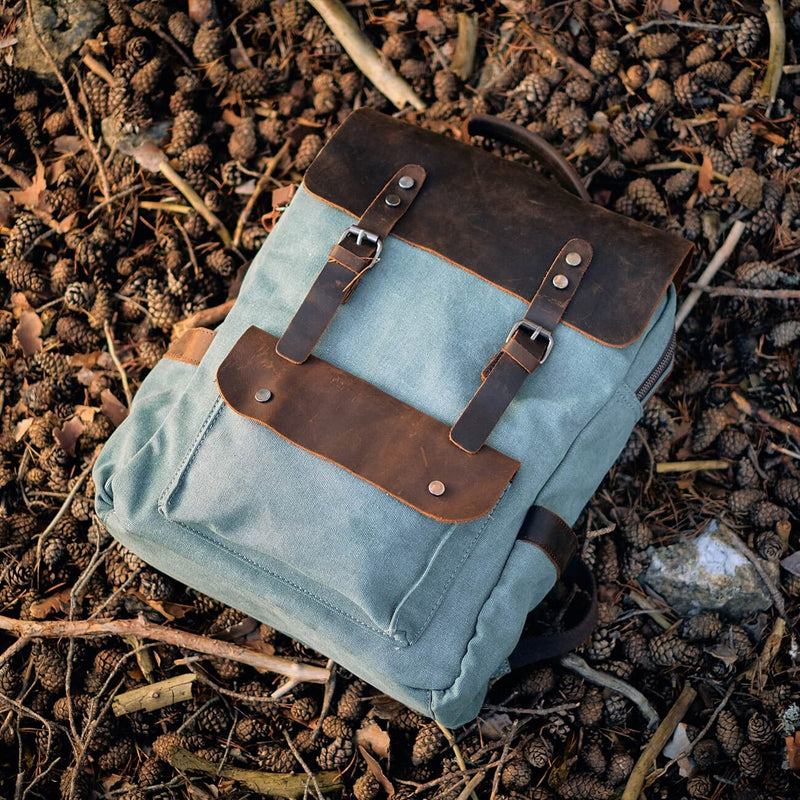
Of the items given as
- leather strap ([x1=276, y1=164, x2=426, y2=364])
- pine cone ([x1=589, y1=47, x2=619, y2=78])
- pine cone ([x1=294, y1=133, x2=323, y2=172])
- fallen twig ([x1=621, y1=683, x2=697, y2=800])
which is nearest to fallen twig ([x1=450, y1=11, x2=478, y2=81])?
pine cone ([x1=589, y1=47, x2=619, y2=78])

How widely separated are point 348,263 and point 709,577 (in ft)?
5.36

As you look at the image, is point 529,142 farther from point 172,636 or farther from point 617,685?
point 172,636

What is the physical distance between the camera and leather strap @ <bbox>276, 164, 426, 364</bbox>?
2.22 m

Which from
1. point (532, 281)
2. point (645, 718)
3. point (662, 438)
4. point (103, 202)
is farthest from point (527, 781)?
point (103, 202)

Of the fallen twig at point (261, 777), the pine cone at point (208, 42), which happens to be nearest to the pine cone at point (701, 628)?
the fallen twig at point (261, 777)

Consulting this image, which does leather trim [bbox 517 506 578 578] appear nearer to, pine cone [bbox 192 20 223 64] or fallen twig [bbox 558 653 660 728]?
fallen twig [bbox 558 653 660 728]

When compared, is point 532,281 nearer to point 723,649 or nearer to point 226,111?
point 723,649

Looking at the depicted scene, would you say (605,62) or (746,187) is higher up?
(605,62)

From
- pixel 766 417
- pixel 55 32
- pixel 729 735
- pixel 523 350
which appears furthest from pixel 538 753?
pixel 55 32

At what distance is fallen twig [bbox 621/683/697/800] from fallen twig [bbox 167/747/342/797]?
0.93 m

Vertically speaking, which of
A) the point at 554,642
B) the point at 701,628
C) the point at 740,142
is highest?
the point at 740,142

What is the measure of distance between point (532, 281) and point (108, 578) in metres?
1.81

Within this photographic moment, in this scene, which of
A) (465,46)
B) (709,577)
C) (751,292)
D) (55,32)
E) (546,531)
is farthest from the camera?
(55,32)

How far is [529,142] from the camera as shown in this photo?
2633 millimetres
